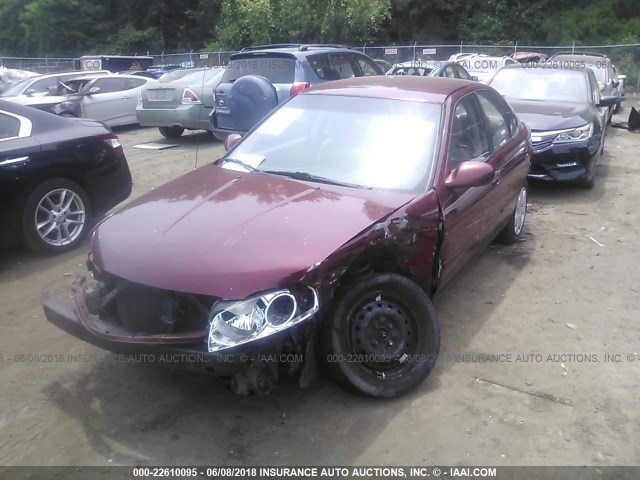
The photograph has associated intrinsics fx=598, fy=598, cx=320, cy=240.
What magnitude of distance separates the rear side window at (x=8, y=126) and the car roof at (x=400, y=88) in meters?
2.72

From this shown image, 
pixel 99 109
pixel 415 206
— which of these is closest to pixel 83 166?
pixel 415 206

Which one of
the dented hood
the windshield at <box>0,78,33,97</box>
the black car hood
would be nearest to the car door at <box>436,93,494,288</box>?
the dented hood

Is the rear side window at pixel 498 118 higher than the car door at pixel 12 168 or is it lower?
higher

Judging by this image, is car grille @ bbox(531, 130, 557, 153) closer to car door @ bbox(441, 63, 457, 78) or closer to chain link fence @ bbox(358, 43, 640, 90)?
car door @ bbox(441, 63, 457, 78)

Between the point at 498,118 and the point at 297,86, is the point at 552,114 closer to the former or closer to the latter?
the point at 498,118

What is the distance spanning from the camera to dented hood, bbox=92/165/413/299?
2.94 m

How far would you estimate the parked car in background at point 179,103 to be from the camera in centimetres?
1111

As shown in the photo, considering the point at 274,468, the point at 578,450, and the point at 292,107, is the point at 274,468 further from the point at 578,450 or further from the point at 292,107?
the point at 292,107

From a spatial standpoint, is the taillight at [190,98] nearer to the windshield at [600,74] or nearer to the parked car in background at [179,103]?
the parked car in background at [179,103]

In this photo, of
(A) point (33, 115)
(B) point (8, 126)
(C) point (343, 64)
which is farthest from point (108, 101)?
(B) point (8, 126)

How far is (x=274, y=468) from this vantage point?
2.88 m

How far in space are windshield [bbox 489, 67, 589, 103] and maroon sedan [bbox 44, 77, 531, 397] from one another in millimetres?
4590

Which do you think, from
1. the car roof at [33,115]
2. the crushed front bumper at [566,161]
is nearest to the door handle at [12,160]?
the car roof at [33,115]

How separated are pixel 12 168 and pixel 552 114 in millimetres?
6499
